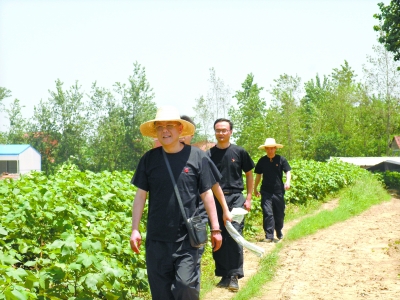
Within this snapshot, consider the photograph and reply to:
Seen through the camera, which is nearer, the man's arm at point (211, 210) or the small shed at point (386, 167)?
the man's arm at point (211, 210)

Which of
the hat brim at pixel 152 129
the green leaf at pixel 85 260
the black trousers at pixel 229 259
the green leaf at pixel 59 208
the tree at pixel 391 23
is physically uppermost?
the tree at pixel 391 23

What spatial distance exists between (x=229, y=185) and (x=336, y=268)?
7.04ft

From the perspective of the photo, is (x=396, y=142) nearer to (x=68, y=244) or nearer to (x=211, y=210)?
(x=211, y=210)

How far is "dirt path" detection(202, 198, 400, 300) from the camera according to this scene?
7.41m

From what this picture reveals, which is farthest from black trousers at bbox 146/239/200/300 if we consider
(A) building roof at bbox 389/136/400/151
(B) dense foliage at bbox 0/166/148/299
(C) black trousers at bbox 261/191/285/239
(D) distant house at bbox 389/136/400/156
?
(A) building roof at bbox 389/136/400/151

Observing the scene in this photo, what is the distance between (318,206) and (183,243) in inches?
621

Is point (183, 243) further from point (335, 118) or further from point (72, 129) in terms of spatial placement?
point (72, 129)

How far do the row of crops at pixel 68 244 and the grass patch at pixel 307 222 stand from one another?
1.44 meters

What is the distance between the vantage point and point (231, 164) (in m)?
8.05

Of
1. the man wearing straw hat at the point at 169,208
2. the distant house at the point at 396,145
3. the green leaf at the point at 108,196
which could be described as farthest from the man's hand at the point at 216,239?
the distant house at the point at 396,145

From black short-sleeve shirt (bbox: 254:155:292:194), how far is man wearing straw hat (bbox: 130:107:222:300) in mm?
6255

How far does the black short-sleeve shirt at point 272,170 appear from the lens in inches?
456

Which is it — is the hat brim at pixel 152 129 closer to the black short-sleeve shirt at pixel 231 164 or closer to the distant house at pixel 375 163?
the black short-sleeve shirt at pixel 231 164

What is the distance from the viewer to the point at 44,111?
86500 mm
